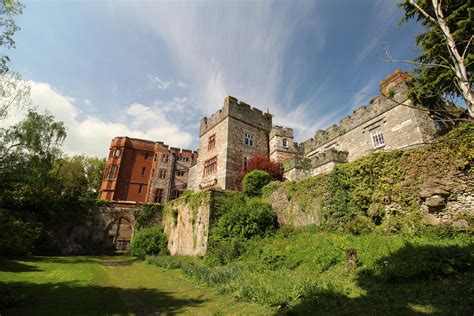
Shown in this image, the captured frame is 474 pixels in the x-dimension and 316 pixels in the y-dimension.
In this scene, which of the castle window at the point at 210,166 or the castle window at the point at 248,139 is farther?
the castle window at the point at 248,139

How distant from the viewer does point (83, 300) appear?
7.66m

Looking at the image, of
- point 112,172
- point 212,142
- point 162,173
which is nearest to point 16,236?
point 212,142

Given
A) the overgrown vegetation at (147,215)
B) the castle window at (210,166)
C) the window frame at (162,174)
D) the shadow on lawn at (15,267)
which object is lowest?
the shadow on lawn at (15,267)

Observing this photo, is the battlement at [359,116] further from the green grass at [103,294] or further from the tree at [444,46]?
the green grass at [103,294]

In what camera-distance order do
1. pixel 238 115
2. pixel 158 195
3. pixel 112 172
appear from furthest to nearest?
pixel 158 195 → pixel 112 172 → pixel 238 115

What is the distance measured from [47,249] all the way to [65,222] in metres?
2.46

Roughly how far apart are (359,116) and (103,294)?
69.1ft

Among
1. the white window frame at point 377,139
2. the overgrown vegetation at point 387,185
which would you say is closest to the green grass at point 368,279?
the overgrown vegetation at point 387,185

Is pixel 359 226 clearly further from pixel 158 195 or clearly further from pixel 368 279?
pixel 158 195

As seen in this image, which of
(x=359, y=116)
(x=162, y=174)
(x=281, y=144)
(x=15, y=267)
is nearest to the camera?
(x=15, y=267)

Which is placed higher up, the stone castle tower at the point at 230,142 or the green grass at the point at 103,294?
the stone castle tower at the point at 230,142

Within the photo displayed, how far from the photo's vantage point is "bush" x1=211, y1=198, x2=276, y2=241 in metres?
14.4

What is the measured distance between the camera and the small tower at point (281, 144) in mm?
23297

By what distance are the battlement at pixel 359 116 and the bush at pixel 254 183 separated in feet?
28.9
